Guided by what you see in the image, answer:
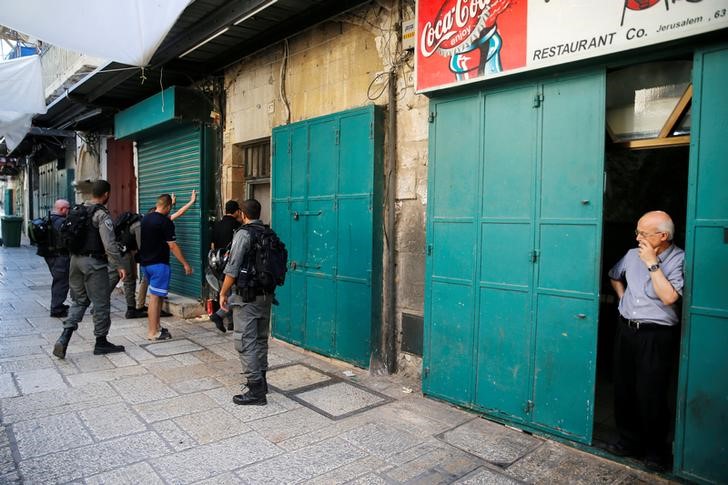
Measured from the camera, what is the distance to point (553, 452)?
363 centimetres

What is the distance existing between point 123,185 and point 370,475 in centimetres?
1181

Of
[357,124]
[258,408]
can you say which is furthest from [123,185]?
[258,408]

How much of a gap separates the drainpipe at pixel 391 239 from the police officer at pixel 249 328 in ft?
4.83

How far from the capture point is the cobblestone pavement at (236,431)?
325 cm

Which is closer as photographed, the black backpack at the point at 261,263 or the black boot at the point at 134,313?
the black backpack at the point at 261,263

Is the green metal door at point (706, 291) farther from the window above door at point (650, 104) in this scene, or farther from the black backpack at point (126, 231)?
the black backpack at point (126, 231)

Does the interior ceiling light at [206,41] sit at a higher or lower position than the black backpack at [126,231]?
higher

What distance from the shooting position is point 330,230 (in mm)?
5879

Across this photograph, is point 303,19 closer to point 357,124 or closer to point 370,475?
point 357,124

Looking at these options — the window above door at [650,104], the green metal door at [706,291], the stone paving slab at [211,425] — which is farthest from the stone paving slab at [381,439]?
the window above door at [650,104]

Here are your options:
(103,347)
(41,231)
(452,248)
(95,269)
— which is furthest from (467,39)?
(41,231)

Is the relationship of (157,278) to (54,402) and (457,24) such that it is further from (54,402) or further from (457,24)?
(457,24)

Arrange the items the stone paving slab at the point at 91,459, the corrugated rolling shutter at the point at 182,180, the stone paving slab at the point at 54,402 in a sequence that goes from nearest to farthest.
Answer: the stone paving slab at the point at 91,459 < the stone paving slab at the point at 54,402 < the corrugated rolling shutter at the point at 182,180

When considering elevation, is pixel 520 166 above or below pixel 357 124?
below
